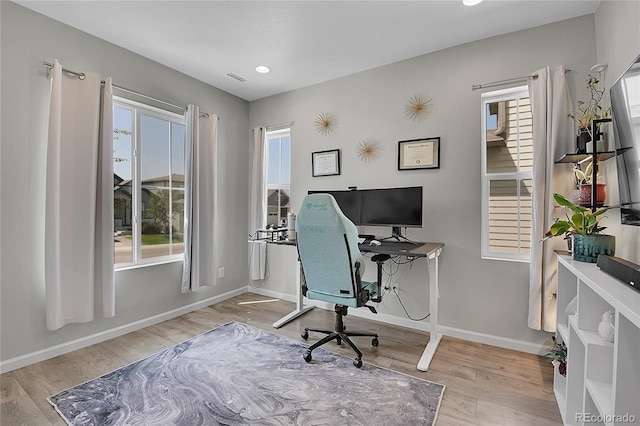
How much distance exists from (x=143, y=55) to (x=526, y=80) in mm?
3481

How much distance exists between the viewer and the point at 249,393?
186 cm

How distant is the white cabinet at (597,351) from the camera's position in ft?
3.18

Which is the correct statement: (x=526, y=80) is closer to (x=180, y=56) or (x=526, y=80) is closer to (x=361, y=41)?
(x=361, y=41)

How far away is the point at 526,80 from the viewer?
7.79 ft

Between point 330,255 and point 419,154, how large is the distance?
1.43 metres

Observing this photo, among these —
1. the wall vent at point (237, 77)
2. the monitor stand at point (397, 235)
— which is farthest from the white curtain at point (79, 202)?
the monitor stand at point (397, 235)

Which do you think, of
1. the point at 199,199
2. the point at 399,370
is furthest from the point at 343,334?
the point at 199,199

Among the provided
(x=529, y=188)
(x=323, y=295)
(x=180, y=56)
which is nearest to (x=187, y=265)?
(x=323, y=295)

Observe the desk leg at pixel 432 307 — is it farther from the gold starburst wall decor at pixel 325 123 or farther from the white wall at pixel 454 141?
the gold starburst wall decor at pixel 325 123

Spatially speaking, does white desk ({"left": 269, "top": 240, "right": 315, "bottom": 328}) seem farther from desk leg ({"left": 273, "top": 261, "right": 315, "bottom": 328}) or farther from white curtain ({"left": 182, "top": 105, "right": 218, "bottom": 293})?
white curtain ({"left": 182, "top": 105, "right": 218, "bottom": 293})

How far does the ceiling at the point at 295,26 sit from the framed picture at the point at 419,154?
0.86 metres

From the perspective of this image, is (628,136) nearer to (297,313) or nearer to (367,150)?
(367,150)

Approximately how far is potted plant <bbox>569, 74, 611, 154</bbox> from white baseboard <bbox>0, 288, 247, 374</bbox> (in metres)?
3.81

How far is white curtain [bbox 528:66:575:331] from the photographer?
2.19 m
